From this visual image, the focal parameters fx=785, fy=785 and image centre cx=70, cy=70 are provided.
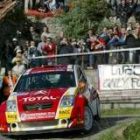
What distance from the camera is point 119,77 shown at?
87.6 ft

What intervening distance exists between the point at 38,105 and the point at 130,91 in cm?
843

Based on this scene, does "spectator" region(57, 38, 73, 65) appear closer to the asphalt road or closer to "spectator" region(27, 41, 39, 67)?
"spectator" region(27, 41, 39, 67)

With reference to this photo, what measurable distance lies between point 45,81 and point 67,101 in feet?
5.83

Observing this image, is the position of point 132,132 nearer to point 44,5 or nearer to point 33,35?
point 33,35

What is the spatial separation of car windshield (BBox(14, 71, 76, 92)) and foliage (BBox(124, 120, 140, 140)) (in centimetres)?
254

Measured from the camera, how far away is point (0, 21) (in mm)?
34219

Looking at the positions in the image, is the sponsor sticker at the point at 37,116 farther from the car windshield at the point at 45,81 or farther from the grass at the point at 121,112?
the grass at the point at 121,112

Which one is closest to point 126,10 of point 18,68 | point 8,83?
point 18,68

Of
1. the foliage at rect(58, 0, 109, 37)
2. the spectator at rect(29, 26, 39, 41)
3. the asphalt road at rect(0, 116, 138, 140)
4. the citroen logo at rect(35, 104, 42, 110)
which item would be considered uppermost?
the foliage at rect(58, 0, 109, 37)

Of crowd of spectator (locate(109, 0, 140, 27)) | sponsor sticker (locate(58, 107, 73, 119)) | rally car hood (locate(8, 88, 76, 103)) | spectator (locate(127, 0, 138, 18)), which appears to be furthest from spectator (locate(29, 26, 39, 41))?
sponsor sticker (locate(58, 107, 73, 119))

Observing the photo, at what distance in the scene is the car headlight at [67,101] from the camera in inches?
722

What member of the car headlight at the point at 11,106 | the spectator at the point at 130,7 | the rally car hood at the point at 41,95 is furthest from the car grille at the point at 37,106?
the spectator at the point at 130,7

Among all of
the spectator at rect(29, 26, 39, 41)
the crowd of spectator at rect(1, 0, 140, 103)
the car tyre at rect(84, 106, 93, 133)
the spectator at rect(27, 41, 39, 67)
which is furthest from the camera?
the spectator at rect(29, 26, 39, 41)

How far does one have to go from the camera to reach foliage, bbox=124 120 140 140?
16672mm
